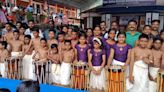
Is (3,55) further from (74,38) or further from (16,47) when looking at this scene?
Answer: (74,38)

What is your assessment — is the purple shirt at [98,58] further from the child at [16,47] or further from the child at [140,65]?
the child at [16,47]

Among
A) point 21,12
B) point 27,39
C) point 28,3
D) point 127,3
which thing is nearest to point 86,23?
point 28,3

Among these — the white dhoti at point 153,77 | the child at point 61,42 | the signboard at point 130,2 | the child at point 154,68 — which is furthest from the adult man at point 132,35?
the signboard at point 130,2

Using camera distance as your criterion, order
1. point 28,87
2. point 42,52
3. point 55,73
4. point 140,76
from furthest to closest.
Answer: point 42,52 < point 55,73 < point 140,76 < point 28,87

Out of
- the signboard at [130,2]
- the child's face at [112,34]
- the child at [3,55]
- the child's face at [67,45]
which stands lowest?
the child at [3,55]

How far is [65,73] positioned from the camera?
508cm

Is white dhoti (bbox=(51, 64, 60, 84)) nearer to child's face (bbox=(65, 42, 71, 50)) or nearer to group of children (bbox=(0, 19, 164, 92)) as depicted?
group of children (bbox=(0, 19, 164, 92))

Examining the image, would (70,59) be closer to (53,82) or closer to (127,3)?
(53,82)

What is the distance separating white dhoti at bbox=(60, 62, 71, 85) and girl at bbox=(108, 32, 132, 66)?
32.9 inches

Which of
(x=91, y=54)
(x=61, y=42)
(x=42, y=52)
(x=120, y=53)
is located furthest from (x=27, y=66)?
(x=120, y=53)

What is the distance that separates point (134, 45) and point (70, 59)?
1210mm

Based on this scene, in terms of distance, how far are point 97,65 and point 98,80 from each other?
0.85 feet

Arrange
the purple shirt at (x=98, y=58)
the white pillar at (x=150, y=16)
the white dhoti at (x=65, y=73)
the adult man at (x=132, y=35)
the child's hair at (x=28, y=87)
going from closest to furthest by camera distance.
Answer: the child's hair at (x=28, y=87) → the purple shirt at (x=98, y=58) → the adult man at (x=132, y=35) → the white dhoti at (x=65, y=73) → the white pillar at (x=150, y=16)

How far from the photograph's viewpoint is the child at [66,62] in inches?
200
